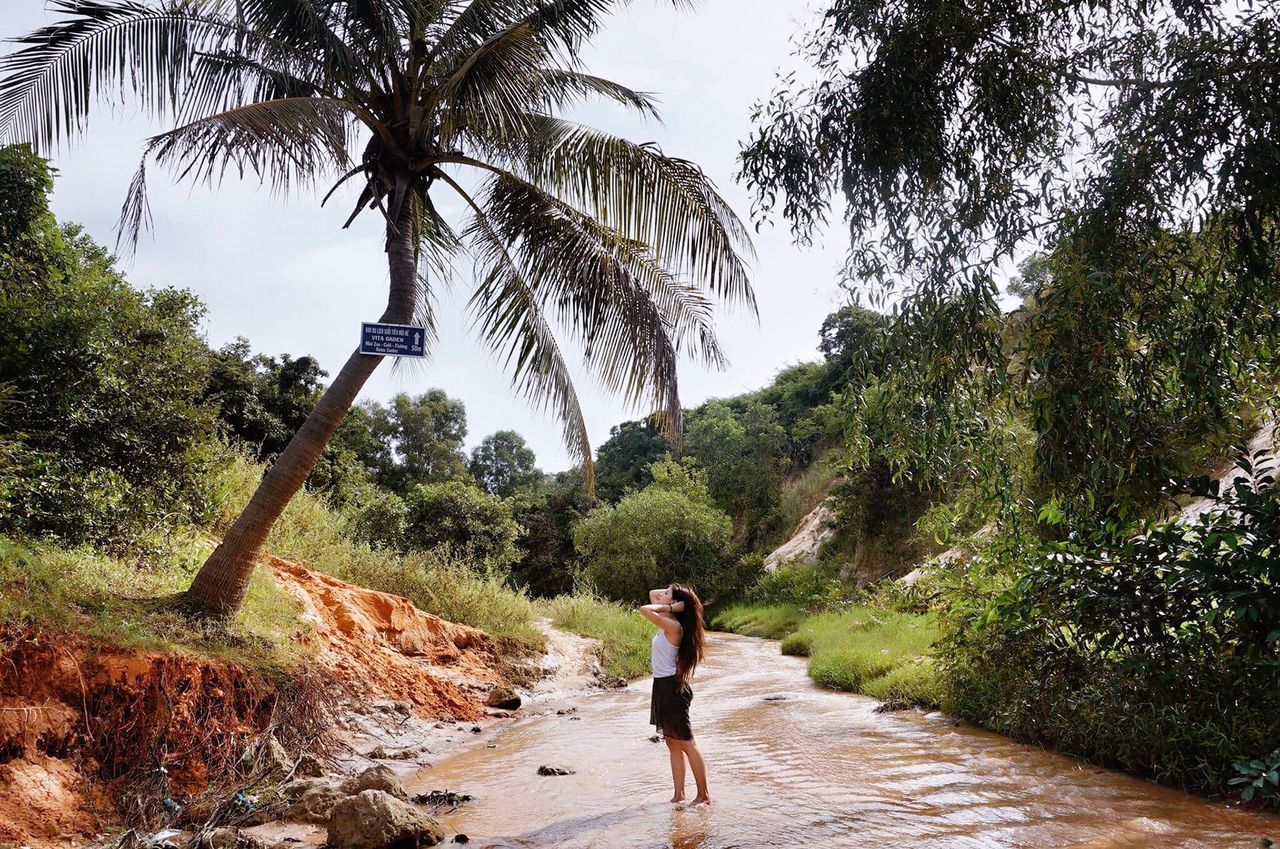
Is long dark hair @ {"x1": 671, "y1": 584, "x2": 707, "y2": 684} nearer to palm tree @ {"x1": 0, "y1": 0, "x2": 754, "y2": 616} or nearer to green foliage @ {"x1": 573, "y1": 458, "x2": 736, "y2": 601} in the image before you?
palm tree @ {"x1": 0, "y1": 0, "x2": 754, "y2": 616}

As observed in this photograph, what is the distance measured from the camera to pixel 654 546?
31.2 meters

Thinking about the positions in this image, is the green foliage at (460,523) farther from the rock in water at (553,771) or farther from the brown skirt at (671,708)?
the brown skirt at (671,708)

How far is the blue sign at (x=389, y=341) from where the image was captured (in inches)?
282

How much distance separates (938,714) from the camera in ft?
31.0

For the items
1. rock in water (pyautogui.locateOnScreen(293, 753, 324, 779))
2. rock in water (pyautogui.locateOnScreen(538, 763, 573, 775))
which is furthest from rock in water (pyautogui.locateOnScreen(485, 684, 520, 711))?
rock in water (pyautogui.locateOnScreen(293, 753, 324, 779))

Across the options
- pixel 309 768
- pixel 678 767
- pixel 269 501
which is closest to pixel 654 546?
pixel 269 501

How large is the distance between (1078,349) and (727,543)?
28.8 meters

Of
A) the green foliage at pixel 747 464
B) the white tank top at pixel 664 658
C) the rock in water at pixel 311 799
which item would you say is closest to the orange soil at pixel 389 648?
the rock in water at pixel 311 799

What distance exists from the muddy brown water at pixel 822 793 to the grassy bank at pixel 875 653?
70 centimetres

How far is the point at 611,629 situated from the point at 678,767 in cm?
1152

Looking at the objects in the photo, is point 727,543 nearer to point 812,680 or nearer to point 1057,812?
point 812,680

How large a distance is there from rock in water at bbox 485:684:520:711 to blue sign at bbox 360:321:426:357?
18.8 ft

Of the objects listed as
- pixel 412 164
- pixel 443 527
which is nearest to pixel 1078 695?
pixel 412 164

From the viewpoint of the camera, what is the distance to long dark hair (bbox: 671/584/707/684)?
6109 mm
